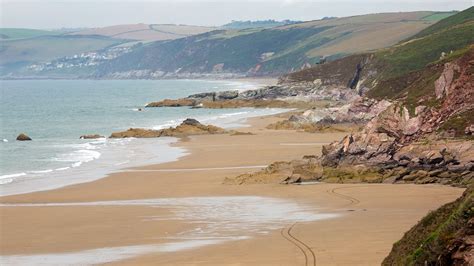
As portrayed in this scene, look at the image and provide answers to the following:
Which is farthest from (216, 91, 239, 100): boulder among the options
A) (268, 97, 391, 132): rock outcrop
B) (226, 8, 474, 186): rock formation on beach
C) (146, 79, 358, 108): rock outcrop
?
(226, 8, 474, 186): rock formation on beach

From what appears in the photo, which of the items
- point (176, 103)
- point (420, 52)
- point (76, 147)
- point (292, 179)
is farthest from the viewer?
point (176, 103)

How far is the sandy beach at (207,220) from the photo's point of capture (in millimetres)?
20172

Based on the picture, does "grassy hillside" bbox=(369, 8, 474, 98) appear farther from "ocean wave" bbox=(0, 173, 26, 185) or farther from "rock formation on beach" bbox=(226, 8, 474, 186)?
"ocean wave" bbox=(0, 173, 26, 185)

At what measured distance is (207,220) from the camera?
26.1 m

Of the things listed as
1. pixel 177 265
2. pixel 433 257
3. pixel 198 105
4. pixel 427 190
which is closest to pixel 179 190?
pixel 427 190

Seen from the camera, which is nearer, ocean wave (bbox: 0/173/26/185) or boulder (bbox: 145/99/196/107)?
ocean wave (bbox: 0/173/26/185)

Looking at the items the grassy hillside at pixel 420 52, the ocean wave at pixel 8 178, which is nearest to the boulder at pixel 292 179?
the ocean wave at pixel 8 178

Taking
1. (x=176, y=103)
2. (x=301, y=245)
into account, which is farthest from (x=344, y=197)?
(x=176, y=103)

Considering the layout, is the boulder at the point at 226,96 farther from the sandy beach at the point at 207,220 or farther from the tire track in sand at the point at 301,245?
the tire track in sand at the point at 301,245

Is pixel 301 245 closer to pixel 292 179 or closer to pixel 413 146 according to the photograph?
pixel 292 179

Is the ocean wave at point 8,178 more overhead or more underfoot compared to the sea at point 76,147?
more overhead

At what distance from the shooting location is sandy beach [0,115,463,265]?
2017cm

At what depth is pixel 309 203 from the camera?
29453 millimetres

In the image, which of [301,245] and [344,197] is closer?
[301,245]
